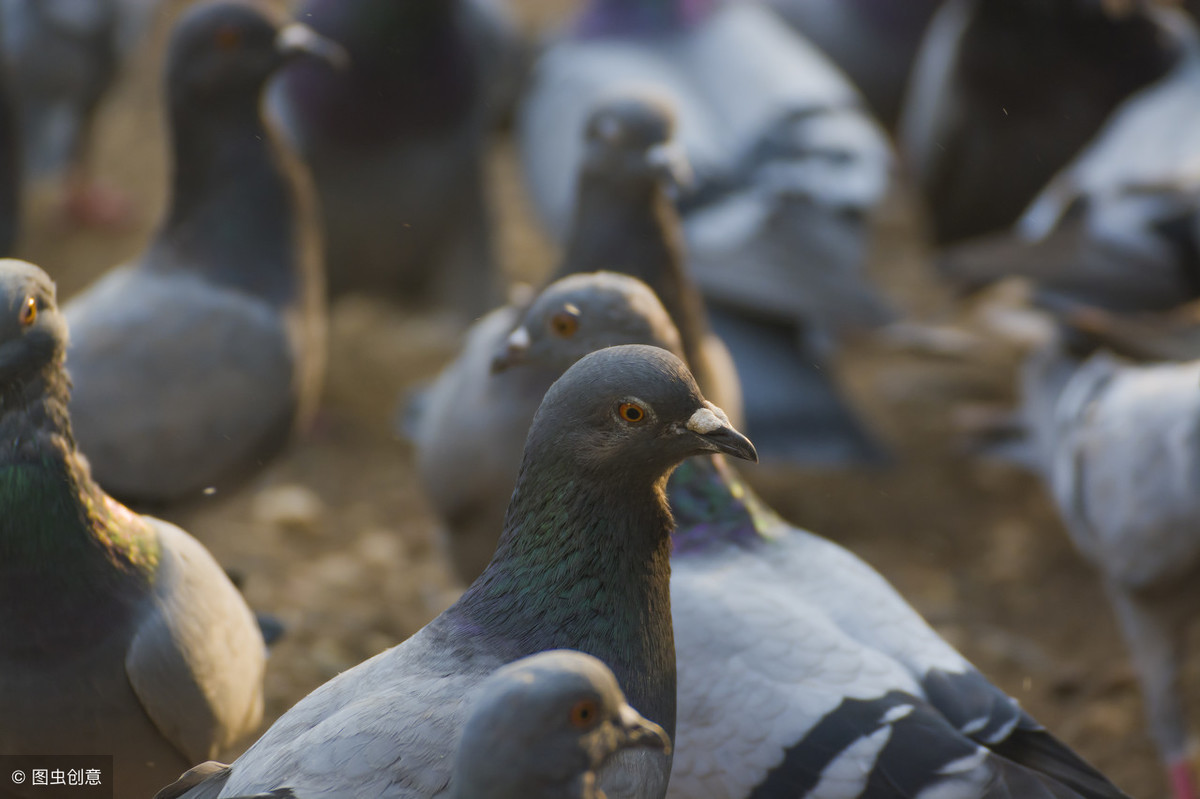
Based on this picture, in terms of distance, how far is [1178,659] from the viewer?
415 centimetres

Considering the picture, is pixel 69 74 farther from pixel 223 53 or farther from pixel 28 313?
pixel 28 313

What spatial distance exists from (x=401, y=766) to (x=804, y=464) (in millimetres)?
3657

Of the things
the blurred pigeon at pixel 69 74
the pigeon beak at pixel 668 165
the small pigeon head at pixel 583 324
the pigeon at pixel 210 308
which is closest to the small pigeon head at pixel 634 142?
the pigeon beak at pixel 668 165

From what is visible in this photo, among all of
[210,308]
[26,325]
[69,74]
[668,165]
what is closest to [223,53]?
[210,308]

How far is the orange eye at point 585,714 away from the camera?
1.95m

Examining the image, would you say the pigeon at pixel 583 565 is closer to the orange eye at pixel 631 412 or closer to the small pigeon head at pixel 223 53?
the orange eye at pixel 631 412

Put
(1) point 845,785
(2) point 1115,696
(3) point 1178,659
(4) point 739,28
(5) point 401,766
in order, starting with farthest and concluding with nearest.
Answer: (4) point 739,28, (2) point 1115,696, (3) point 1178,659, (1) point 845,785, (5) point 401,766

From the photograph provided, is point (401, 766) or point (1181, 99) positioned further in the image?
point (1181, 99)

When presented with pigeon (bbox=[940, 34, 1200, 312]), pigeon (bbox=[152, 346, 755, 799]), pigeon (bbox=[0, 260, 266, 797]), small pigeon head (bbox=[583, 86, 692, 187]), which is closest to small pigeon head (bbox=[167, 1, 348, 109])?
small pigeon head (bbox=[583, 86, 692, 187])

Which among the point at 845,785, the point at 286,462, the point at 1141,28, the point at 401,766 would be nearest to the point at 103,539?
the point at 401,766

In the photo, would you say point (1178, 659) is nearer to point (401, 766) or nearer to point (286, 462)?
point (401, 766)

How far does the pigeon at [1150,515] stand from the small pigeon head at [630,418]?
6.56ft

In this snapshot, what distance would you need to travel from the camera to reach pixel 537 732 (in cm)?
192

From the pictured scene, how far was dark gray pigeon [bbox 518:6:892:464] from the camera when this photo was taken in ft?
18.8
